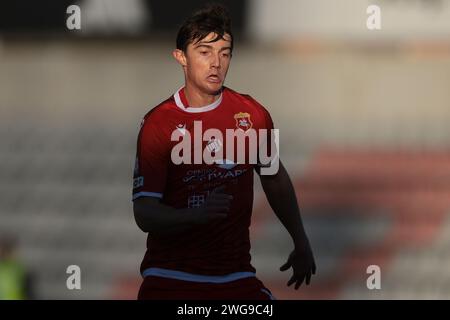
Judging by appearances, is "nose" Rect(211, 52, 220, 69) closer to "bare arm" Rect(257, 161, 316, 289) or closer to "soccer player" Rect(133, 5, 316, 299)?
"soccer player" Rect(133, 5, 316, 299)

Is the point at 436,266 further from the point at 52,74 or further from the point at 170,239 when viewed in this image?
the point at 170,239

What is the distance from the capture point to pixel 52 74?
32.8 ft

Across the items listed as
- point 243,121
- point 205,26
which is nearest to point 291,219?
point 243,121

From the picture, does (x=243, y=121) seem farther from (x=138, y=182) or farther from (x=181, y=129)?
(x=138, y=182)

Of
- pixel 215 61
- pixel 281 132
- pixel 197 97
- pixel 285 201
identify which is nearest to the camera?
pixel 215 61

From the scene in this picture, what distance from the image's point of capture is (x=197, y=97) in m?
4.93

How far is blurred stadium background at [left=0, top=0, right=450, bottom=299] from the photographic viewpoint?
9.45m

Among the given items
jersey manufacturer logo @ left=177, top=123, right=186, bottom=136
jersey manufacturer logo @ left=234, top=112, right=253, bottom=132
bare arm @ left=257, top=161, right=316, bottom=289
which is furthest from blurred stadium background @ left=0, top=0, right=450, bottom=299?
jersey manufacturer logo @ left=177, top=123, right=186, bottom=136

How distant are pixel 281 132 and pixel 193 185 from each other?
4773 mm

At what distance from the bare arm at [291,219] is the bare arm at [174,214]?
48 cm

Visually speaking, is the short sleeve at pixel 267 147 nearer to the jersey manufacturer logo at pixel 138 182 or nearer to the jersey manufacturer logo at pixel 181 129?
the jersey manufacturer logo at pixel 181 129

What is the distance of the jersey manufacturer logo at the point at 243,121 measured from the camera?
4.97 meters

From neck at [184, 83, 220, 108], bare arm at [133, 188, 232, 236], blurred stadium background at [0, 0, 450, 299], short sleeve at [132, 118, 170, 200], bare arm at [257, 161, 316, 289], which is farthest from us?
blurred stadium background at [0, 0, 450, 299]
